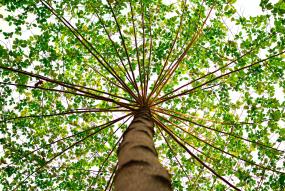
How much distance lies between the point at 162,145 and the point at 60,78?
3001mm

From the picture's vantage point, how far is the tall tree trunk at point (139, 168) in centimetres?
160

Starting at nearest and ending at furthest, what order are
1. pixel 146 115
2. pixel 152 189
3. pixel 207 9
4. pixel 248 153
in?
pixel 152 189, pixel 146 115, pixel 248 153, pixel 207 9

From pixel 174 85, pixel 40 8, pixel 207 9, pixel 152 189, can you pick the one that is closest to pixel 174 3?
pixel 207 9

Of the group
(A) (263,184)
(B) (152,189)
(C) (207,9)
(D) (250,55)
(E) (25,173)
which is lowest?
(B) (152,189)

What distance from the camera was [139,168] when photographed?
6.04 feet

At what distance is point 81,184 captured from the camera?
6.25 metres

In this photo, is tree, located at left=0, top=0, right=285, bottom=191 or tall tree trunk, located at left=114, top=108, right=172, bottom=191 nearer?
tall tree trunk, located at left=114, top=108, right=172, bottom=191

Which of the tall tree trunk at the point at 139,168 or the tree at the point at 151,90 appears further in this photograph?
the tree at the point at 151,90

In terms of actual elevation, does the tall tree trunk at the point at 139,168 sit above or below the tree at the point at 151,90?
below

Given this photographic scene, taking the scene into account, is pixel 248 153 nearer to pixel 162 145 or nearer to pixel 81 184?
pixel 162 145

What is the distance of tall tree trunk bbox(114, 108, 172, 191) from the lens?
1.60m

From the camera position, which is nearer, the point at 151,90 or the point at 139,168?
the point at 139,168

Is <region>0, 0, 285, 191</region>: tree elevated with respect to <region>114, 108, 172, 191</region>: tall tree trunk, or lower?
elevated

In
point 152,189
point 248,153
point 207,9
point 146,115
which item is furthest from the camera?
point 207,9
